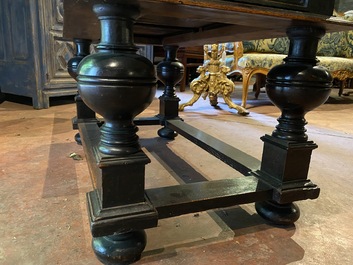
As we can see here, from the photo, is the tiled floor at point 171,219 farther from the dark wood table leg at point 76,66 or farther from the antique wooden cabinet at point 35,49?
the antique wooden cabinet at point 35,49

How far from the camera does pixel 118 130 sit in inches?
20.6

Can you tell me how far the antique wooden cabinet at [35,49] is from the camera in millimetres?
2070

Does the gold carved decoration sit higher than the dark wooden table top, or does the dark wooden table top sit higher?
the dark wooden table top

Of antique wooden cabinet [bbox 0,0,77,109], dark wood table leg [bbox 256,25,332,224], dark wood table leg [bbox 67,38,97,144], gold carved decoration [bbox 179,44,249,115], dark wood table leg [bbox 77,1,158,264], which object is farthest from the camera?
gold carved decoration [bbox 179,44,249,115]

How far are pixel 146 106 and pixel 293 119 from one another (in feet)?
1.14

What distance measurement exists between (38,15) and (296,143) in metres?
2.10

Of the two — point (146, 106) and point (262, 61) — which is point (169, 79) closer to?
point (146, 106)

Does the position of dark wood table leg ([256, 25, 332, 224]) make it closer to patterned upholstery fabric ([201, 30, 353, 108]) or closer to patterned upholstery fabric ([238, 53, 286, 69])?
patterned upholstery fabric ([201, 30, 353, 108])

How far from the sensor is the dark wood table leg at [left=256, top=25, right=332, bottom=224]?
601 millimetres

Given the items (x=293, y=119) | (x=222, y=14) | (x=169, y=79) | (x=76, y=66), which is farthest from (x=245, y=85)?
(x=222, y=14)

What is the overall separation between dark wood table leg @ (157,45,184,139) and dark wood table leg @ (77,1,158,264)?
85 centimetres

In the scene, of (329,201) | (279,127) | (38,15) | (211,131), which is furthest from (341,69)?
(38,15)

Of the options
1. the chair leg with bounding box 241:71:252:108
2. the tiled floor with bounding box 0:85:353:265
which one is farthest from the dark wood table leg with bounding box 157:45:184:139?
the chair leg with bounding box 241:71:252:108

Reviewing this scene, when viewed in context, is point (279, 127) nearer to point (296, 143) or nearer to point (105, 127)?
point (296, 143)
